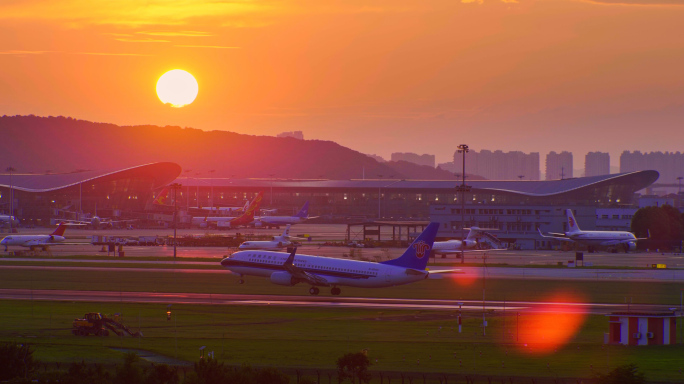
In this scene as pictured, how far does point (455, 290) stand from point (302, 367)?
34360 mm

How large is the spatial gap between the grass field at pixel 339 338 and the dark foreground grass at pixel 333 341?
0.17 ft

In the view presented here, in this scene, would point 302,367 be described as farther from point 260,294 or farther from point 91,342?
point 260,294

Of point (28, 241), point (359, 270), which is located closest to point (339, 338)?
point (359, 270)

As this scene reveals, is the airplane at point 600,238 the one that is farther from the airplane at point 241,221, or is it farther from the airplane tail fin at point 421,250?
the airplane at point 241,221

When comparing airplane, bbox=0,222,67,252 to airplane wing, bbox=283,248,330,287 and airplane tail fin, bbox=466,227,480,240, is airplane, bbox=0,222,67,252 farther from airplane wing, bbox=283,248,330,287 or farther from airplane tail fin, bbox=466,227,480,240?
airplane tail fin, bbox=466,227,480,240

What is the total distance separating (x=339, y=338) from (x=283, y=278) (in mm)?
21749

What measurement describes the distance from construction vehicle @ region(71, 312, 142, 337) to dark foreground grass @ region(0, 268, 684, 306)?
65.6 feet

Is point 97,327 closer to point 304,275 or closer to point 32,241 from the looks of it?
point 304,275

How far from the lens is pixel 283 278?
59.9 metres

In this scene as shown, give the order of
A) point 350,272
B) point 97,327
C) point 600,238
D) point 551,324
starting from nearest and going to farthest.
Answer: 1. point 97,327
2. point 551,324
3. point 350,272
4. point 600,238

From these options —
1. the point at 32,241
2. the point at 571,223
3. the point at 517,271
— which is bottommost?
the point at 517,271


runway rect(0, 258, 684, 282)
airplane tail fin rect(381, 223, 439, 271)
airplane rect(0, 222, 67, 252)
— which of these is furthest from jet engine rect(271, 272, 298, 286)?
airplane rect(0, 222, 67, 252)

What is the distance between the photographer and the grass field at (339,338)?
3281 centimetres

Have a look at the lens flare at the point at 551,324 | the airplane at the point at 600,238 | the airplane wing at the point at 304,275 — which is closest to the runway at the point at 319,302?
the lens flare at the point at 551,324
